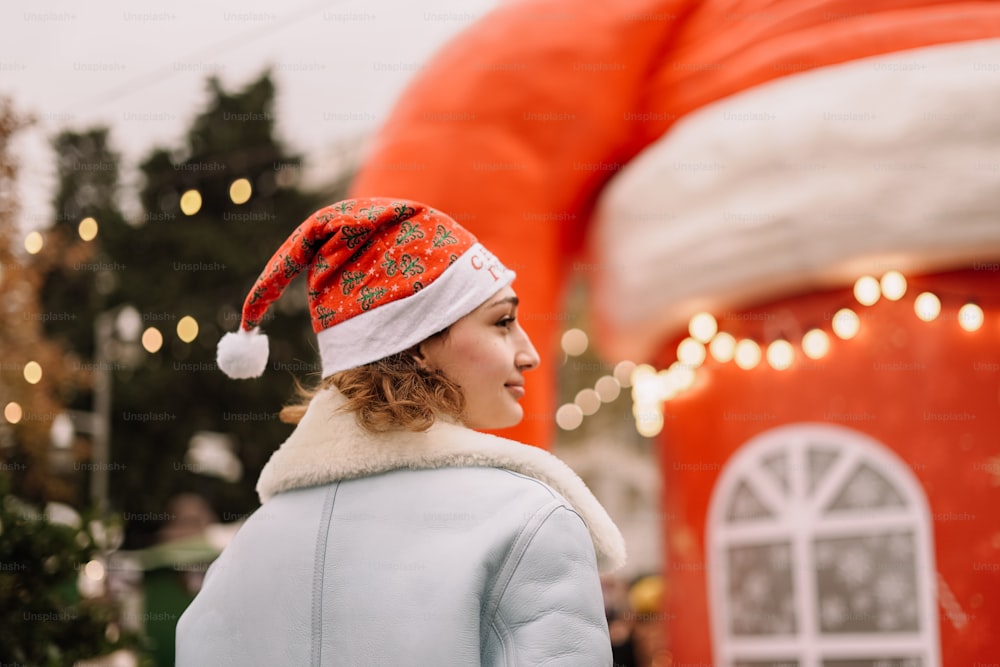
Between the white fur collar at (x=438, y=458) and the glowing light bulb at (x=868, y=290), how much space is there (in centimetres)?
253

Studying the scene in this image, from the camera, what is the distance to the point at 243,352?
1.99 metres

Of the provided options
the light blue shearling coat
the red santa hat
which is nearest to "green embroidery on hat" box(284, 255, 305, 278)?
the red santa hat

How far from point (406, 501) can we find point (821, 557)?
2690 mm

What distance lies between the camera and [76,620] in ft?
11.9

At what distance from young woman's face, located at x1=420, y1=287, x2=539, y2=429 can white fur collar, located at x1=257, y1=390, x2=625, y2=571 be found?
10 cm

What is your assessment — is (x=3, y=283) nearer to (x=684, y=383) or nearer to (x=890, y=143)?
(x=684, y=383)

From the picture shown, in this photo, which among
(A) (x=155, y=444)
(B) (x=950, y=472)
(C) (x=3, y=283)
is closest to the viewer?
(B) (x=950, y=472)

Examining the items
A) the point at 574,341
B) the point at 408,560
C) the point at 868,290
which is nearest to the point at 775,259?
the point at 868,290

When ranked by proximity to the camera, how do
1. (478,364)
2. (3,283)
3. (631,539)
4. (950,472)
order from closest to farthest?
(478,364) < (950,472) < (3,283) < (631,539)

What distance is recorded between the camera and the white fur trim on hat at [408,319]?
1695 millimetres

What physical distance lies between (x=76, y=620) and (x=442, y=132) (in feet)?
7.64

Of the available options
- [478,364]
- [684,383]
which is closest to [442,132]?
[684,383]

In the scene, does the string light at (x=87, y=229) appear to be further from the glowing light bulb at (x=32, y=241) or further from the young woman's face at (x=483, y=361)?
the young woman's face at (x=483, y=361)

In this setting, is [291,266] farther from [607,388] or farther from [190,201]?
[607,388]
